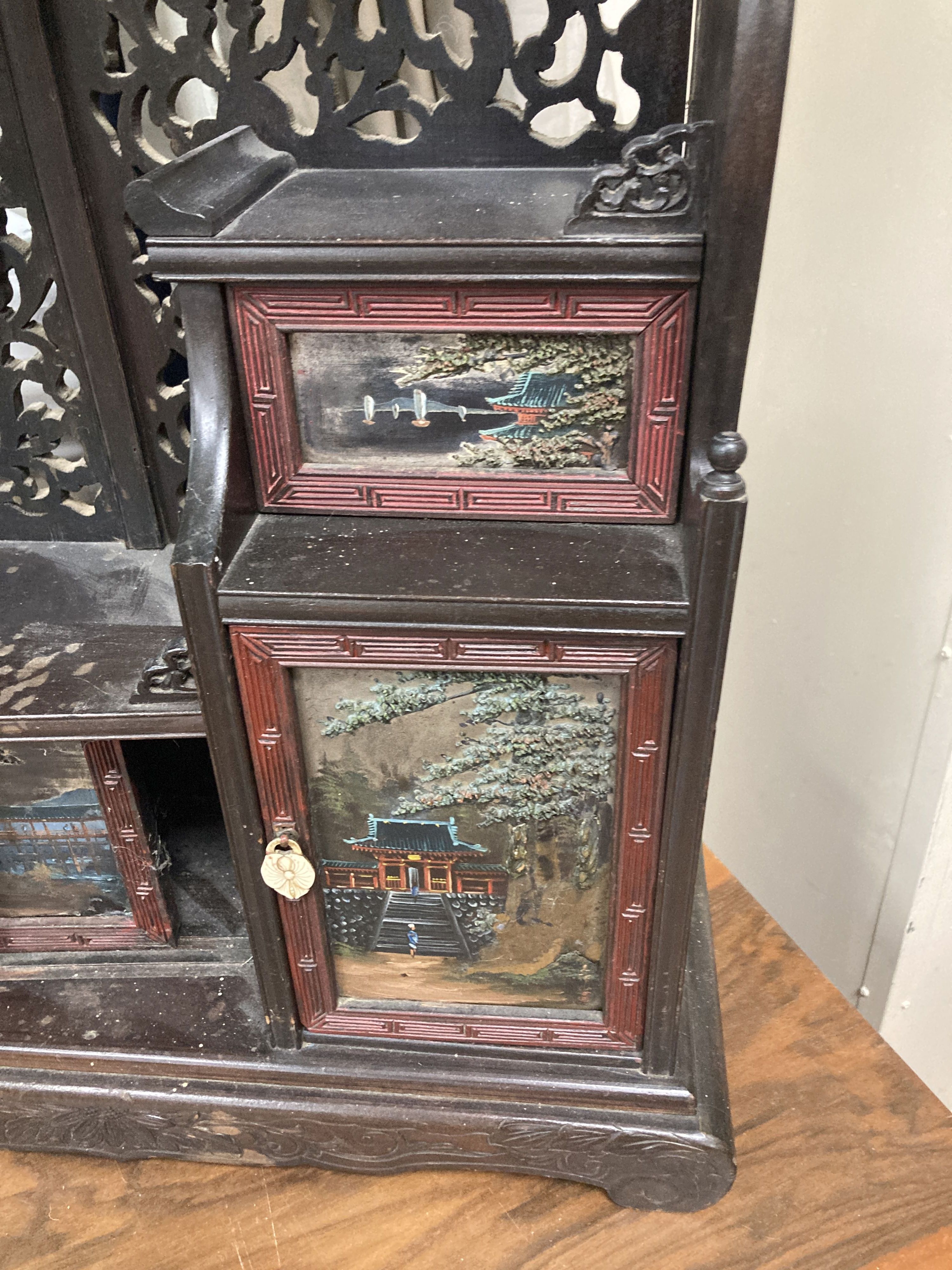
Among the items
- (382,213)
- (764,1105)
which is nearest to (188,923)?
(764,1105)

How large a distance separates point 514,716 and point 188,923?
1.89 feet

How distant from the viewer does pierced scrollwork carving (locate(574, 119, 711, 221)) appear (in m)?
0.73

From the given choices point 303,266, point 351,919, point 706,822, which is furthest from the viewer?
point 706,822

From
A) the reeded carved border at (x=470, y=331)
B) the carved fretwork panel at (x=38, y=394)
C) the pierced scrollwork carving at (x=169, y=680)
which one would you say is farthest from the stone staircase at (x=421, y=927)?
the carved fretwork panel at (x=38, y=394)

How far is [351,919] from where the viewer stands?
3.28 feet

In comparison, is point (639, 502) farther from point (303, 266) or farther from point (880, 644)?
point (880, 644)

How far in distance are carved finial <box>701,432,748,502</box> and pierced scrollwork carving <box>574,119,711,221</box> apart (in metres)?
0.17

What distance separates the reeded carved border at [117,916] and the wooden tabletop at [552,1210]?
0.24m

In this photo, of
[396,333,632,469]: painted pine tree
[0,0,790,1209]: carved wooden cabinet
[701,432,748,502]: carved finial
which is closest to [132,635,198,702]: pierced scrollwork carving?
[0,0,790,1209]: carved wooden cabinet

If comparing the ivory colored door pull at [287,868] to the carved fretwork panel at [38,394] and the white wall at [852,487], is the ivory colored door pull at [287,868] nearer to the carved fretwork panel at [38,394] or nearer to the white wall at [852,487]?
the carved fretwork panel at [38,394]

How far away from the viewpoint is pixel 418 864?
3.13 ft

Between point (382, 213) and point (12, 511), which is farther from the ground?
point (382, 213)

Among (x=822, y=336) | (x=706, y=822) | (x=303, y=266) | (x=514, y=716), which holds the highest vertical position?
(x=303, y=266)

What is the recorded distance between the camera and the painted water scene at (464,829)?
0.86m
